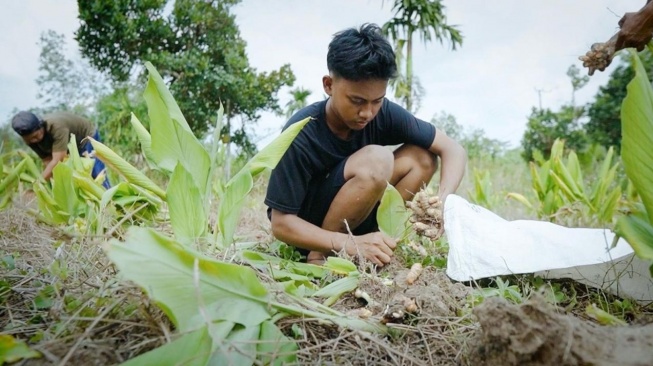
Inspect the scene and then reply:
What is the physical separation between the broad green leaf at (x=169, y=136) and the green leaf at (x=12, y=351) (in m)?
0.50

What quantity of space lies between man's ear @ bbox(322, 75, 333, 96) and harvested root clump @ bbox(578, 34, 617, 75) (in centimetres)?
79

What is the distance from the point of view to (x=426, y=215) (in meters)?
1.13

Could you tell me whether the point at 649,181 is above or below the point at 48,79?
below

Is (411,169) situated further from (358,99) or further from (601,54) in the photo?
(601,54)

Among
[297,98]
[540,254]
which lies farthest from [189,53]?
[540,254]

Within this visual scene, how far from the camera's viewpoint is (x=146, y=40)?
6.65 m

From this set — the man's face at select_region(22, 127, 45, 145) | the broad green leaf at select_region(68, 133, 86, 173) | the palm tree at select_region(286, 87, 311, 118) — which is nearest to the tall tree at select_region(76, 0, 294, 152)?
the palm tree at select_region(286, 87, 311, 118)

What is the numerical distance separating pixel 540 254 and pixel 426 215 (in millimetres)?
288

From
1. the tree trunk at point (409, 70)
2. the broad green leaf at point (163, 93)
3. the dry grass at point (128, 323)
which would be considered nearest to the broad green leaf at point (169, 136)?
the broad green leaf at point (163, 93)

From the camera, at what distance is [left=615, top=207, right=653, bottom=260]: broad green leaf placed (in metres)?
0.66

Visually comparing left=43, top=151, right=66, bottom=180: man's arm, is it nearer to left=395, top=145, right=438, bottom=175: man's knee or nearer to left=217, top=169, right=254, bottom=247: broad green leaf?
left=217, top=169, right=254, bottom=247: broad green leaf

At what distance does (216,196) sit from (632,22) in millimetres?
2168

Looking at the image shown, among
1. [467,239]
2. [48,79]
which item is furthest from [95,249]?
[48,79]

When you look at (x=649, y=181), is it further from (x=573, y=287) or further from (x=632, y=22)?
(x=573, y=287)
